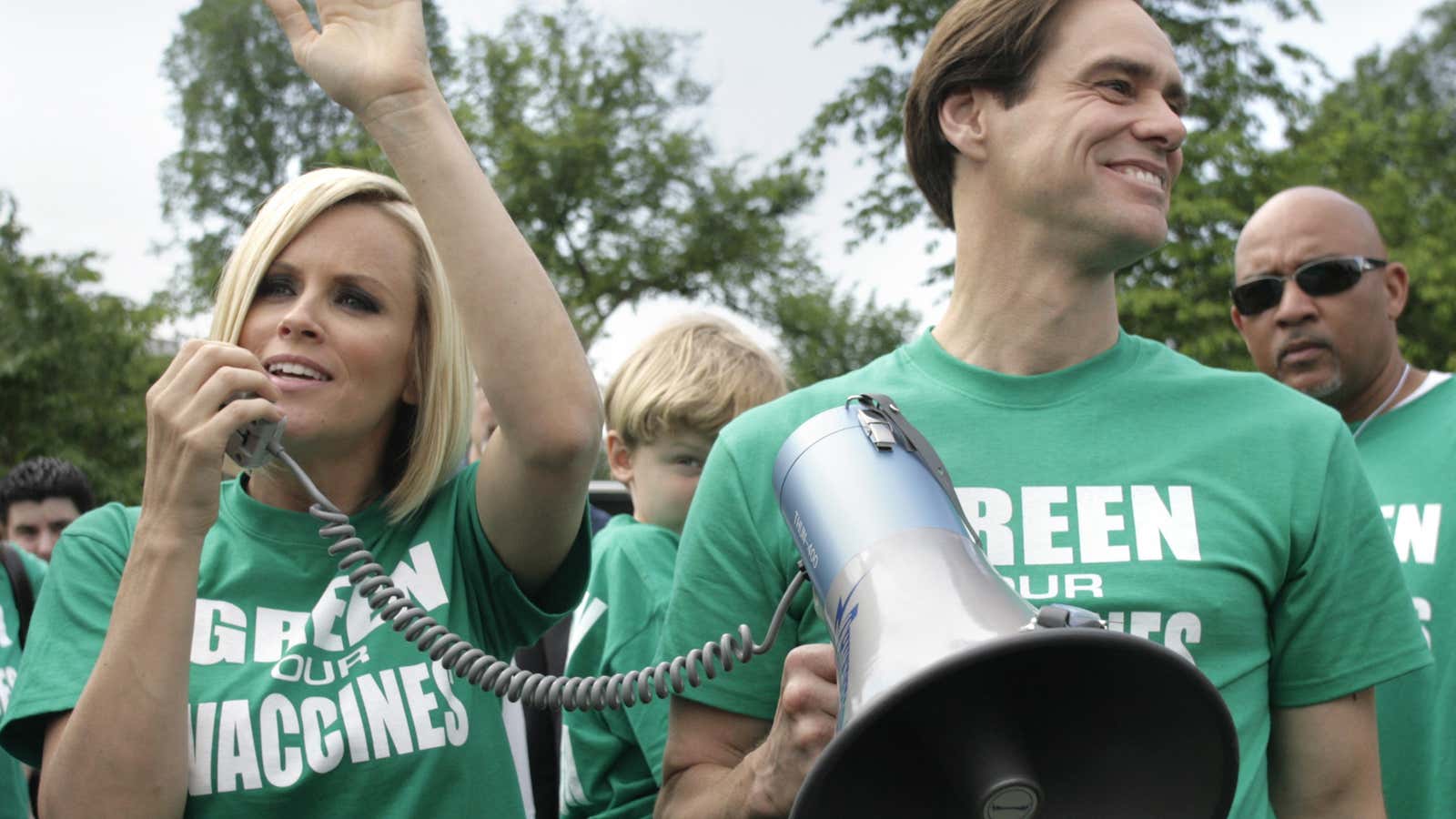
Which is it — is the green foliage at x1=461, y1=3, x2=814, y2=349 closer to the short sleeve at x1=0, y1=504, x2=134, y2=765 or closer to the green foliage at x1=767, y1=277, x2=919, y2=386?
the green foliage at x1=767, y1=277, x2=919, y2=386

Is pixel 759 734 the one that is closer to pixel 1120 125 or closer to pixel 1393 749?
pixel 1120 125

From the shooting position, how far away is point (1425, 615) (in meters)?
3.22

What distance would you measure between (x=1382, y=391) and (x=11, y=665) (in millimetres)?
4013

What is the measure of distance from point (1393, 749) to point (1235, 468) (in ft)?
A: 5.17

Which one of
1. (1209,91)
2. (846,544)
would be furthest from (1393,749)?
(1209,91)

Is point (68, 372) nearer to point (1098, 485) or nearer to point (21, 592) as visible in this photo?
point (21, 592)

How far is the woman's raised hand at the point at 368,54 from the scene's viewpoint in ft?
6.27

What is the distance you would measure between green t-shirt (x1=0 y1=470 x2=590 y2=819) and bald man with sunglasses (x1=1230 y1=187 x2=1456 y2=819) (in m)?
2.07

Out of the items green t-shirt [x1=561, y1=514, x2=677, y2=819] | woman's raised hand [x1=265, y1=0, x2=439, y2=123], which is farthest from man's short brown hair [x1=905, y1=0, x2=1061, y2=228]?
green t-shirt [x1=561, y1=514, x2=677, y2=819]

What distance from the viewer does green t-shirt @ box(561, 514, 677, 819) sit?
10.2ft

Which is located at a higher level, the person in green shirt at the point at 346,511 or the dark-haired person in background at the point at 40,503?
the dark-haired person in background at the point at 40,503

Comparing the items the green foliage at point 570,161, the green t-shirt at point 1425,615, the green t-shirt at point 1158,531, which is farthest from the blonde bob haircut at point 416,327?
the green foliage at point 570,161

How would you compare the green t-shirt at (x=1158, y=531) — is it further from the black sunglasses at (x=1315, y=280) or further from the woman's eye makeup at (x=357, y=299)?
the black sunglasses at (x=1315, y=280)

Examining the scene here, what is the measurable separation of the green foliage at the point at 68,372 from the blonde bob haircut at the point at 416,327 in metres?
17.8
